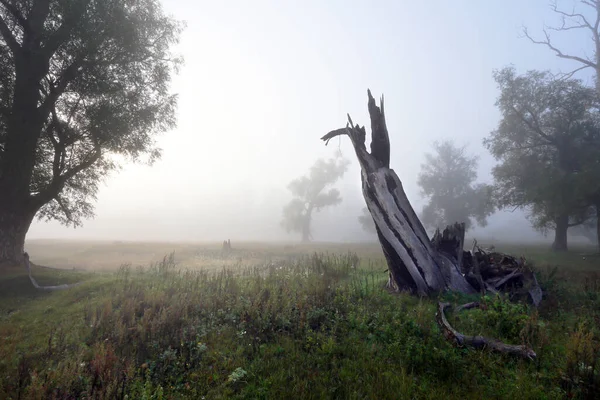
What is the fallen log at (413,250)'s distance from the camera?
930 centimetres

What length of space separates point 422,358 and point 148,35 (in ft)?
64.6

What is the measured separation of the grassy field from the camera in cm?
418

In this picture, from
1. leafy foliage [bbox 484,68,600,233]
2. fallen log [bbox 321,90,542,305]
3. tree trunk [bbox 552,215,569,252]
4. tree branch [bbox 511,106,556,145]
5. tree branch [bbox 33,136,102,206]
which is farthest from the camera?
tree trunk [bbox 552,215,569,252]

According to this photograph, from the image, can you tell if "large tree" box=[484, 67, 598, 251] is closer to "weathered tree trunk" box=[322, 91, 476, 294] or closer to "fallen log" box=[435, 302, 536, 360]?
"weathered tree trunk" box=[322, 91, 476, 294]

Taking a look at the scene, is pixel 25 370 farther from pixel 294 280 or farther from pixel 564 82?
pixel 564 82

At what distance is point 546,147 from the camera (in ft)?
87.1

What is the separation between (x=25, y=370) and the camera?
185 inches

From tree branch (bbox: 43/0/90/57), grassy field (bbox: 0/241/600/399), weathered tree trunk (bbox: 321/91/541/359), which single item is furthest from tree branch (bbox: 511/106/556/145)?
tree branch (bbox: 43/0/90/57)

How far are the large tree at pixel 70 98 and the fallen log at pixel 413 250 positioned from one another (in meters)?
12.3

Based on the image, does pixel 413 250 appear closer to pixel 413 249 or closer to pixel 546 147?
pixel 413 249

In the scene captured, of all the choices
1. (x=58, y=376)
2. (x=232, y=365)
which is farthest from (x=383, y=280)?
(x=58, y=376)

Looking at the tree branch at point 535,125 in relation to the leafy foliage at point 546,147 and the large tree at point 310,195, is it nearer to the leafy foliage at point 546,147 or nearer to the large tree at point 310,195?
the leafy foliage at point 546,147

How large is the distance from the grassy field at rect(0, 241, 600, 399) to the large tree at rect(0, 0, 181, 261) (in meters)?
6.55

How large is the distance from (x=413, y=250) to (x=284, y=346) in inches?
225
